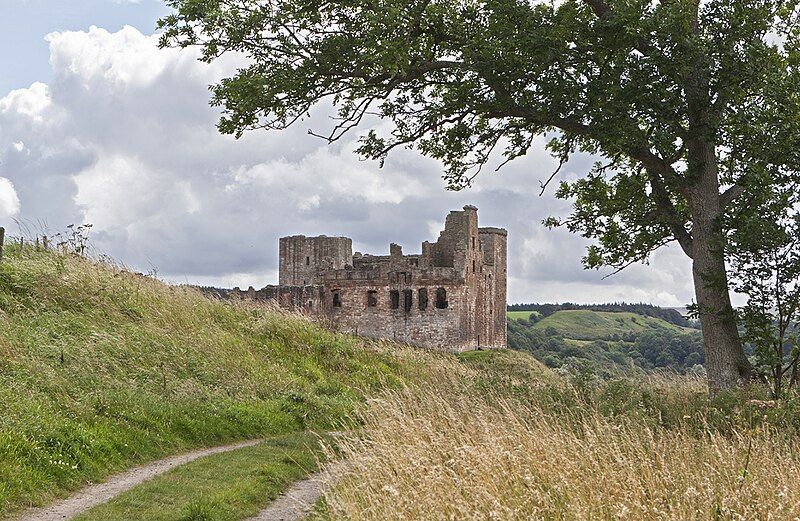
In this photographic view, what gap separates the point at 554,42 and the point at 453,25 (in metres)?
2.38

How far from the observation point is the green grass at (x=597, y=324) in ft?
347

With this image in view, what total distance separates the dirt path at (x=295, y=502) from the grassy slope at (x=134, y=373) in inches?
47.6

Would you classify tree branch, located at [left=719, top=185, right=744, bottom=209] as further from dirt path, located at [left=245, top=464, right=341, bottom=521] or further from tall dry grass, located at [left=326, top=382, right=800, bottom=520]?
dirt path, located at [left=245, top=464, right=341, bottom=521]

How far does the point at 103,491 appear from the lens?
35.3 feet

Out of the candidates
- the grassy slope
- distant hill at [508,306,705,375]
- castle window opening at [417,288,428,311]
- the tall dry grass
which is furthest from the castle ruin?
the tall dry grass

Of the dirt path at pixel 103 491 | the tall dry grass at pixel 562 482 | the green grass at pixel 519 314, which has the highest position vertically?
the green grass at pixel 519 314

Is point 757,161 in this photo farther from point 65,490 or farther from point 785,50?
point 65,490

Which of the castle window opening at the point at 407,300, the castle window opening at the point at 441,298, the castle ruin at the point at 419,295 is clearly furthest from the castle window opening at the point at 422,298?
the castle window opening at the point at 441,298

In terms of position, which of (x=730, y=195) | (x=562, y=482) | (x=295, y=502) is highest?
(x=730, y=195)

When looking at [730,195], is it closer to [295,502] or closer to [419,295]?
[295,502]

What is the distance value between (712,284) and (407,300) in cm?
3967

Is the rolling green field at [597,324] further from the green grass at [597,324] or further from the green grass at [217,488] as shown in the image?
the green grass at [217,488]

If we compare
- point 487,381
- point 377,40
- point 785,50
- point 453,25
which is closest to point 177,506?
point 487,381

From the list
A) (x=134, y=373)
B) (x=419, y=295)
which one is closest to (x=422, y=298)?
(x=419, y=295)
